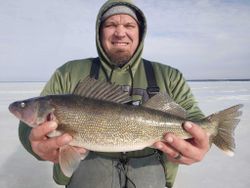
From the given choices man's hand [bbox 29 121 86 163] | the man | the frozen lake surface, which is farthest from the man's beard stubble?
the frozen lake surface

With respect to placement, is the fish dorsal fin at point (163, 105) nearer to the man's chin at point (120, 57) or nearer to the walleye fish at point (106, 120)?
the walleye fish at point (106, 120)

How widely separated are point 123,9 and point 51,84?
116cm

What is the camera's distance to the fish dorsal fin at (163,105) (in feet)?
9.29

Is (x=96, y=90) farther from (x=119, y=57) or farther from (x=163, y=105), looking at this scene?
(x=119, y=57)

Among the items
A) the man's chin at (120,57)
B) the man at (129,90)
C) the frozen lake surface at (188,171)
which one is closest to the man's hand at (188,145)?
the man at (129,90)

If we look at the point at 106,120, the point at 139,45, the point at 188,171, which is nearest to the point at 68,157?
the point at 106,120

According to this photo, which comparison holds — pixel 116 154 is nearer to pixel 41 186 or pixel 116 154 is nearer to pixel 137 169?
pixel 137 169

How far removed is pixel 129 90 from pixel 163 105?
18.3 inches

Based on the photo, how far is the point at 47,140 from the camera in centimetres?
257

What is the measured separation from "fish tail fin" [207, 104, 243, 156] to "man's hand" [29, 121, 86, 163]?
1.22m

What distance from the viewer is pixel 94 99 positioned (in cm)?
272

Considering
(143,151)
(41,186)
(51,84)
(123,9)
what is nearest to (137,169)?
(143,151)

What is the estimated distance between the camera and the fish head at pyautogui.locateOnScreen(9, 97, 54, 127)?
266 cm

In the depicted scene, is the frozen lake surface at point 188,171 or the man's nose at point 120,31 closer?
the man's nose at point 120,31
